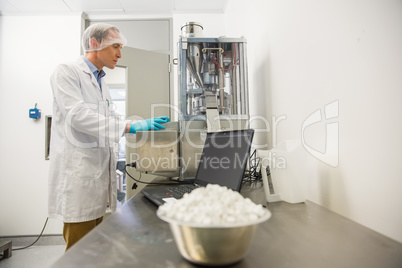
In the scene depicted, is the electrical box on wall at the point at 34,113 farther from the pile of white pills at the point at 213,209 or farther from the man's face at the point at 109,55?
the pile of white pills at the point at 213,209

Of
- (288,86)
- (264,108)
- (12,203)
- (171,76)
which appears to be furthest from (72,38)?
(288,86)

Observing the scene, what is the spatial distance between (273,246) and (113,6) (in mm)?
2818

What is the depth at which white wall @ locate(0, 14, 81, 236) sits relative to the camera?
240 centimetres

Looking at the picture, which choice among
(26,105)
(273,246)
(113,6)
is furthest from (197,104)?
(26,105)

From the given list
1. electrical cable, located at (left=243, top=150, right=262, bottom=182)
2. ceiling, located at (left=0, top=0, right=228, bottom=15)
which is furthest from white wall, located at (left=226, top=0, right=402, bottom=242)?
ceiling, located at (left=0, top=0, right=228, bottom=15)

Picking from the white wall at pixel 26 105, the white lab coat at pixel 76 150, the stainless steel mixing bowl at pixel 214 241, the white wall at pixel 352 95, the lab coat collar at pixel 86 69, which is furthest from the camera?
the white wall at pixel 26 105

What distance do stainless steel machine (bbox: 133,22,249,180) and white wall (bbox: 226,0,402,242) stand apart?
31 centimetres

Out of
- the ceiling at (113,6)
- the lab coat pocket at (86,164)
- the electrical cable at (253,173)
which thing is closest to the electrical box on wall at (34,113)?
the ceiling at (113,6)

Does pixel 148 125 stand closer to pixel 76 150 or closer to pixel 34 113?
pixel 76 150

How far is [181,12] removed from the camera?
2639mm

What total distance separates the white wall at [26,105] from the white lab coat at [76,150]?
1.51 meters

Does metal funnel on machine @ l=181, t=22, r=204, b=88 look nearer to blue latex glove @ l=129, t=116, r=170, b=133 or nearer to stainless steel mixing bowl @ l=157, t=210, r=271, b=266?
blue latex glove @ l=129, t=116, r=170, b=133

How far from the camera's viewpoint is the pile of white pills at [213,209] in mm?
351

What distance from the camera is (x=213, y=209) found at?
14.3 inches
